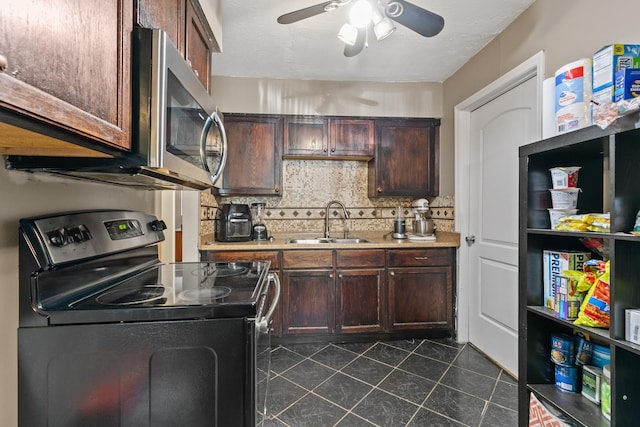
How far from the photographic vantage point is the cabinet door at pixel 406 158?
9.89 ft

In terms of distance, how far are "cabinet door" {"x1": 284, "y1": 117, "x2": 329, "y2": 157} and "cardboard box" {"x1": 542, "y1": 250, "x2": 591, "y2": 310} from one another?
2.01 meters

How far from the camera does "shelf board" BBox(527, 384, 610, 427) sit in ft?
3.68

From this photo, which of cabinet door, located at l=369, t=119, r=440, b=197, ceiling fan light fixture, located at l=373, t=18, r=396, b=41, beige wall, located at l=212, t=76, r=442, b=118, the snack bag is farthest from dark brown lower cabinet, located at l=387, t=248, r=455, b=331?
ceiling fan light fixture, located at l=373, t=18, r=396, b=41

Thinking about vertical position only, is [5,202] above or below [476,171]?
below

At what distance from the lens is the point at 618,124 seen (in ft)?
3.34

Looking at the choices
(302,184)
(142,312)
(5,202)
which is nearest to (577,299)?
(142,312)

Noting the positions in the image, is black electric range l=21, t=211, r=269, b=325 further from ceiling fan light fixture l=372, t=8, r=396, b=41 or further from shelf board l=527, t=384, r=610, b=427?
ceiling fan light fixture l=372, t=8, r=396, b=41

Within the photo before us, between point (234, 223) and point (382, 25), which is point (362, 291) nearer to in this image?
point (234, 223)

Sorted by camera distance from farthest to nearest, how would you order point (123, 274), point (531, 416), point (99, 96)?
point (531, 416) < point (123, 274) < point (99, 96)

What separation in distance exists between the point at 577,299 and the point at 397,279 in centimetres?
154

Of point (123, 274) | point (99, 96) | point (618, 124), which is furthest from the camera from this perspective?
point (123, 274)

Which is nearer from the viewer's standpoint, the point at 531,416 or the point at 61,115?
the point at 61,115

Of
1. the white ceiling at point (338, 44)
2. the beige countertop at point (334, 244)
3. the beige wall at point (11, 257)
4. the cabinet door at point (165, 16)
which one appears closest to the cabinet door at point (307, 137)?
the white ceiling at point (338, 44)

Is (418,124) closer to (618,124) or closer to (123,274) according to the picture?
(618,124)
